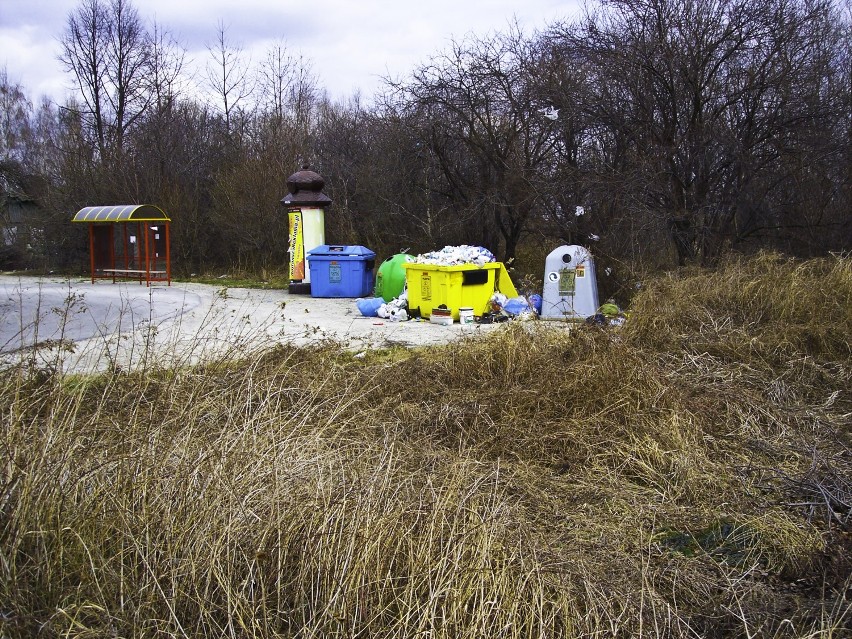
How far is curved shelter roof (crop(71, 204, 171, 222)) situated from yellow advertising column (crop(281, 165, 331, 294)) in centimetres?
291

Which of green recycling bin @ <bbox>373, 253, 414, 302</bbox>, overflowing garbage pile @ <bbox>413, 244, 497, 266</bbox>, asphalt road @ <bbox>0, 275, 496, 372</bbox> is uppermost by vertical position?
overflowing garbage pile @ <bbox>413, 244, 497, 266</bbox>

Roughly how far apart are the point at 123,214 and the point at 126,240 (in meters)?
1.06

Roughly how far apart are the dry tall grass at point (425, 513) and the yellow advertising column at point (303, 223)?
9.85m

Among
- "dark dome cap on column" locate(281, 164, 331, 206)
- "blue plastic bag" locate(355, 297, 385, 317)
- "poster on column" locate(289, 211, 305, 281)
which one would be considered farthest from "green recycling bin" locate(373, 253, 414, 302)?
"dark dome cap on column" locate(281, 164, 331, 206)

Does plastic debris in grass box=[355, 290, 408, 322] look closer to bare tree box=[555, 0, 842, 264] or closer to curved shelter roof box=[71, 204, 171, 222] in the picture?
bare tree box=[555, 0, 842, 264]

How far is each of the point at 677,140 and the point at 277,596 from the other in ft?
36.8

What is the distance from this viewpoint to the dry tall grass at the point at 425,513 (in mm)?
2518

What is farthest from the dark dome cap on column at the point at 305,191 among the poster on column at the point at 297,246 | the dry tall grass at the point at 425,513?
the dry tall grass at the point at 425,513

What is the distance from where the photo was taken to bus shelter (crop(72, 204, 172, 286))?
1633 cm

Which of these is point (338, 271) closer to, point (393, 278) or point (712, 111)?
point (393, 278)

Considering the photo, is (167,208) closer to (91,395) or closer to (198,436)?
(91,395)

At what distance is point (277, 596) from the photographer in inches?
101

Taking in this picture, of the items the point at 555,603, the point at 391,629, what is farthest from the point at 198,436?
the point at 555,603

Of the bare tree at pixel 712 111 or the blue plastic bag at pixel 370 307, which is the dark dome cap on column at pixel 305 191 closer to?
the blue plastic bag at pixel 370 307
